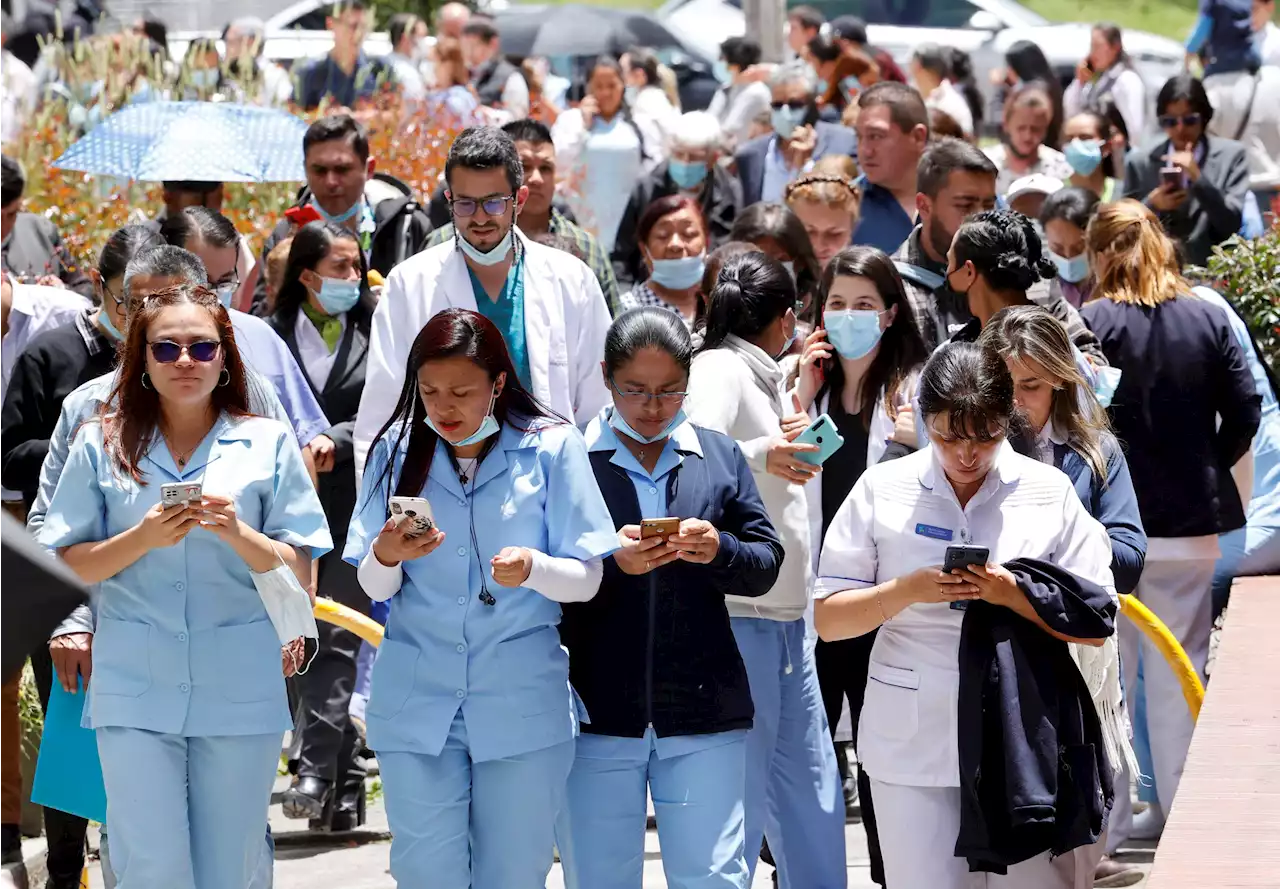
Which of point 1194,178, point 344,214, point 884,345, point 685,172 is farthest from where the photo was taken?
point 685,172

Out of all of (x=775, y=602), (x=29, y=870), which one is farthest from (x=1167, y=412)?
(x=29, y=870)

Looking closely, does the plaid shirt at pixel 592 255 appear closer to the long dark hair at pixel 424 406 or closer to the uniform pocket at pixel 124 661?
the long dark hair at pixel 424 406

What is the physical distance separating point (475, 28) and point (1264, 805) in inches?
591

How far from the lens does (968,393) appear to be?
5.19 meters

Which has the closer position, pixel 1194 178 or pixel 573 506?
pixel 573 506

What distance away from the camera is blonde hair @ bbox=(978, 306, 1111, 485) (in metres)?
5.79

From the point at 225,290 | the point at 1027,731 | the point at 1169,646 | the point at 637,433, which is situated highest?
the point at 225,290

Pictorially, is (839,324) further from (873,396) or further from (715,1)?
(715,1)

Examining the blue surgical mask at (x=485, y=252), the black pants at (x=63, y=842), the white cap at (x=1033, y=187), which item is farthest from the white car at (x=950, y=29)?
the black pants at (x=63, y=842)

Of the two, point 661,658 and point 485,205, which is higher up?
point 485,205

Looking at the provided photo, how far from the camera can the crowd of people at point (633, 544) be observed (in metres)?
5.23

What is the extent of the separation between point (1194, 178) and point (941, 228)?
3.83 m

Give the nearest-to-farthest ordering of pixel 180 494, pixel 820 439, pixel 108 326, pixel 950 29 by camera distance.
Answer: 1. pixel 180 494
2. pixel 820 439
3. pixel 108 326
4. pixel 950 29

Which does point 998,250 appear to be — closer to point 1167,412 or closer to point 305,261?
point 1167,412
